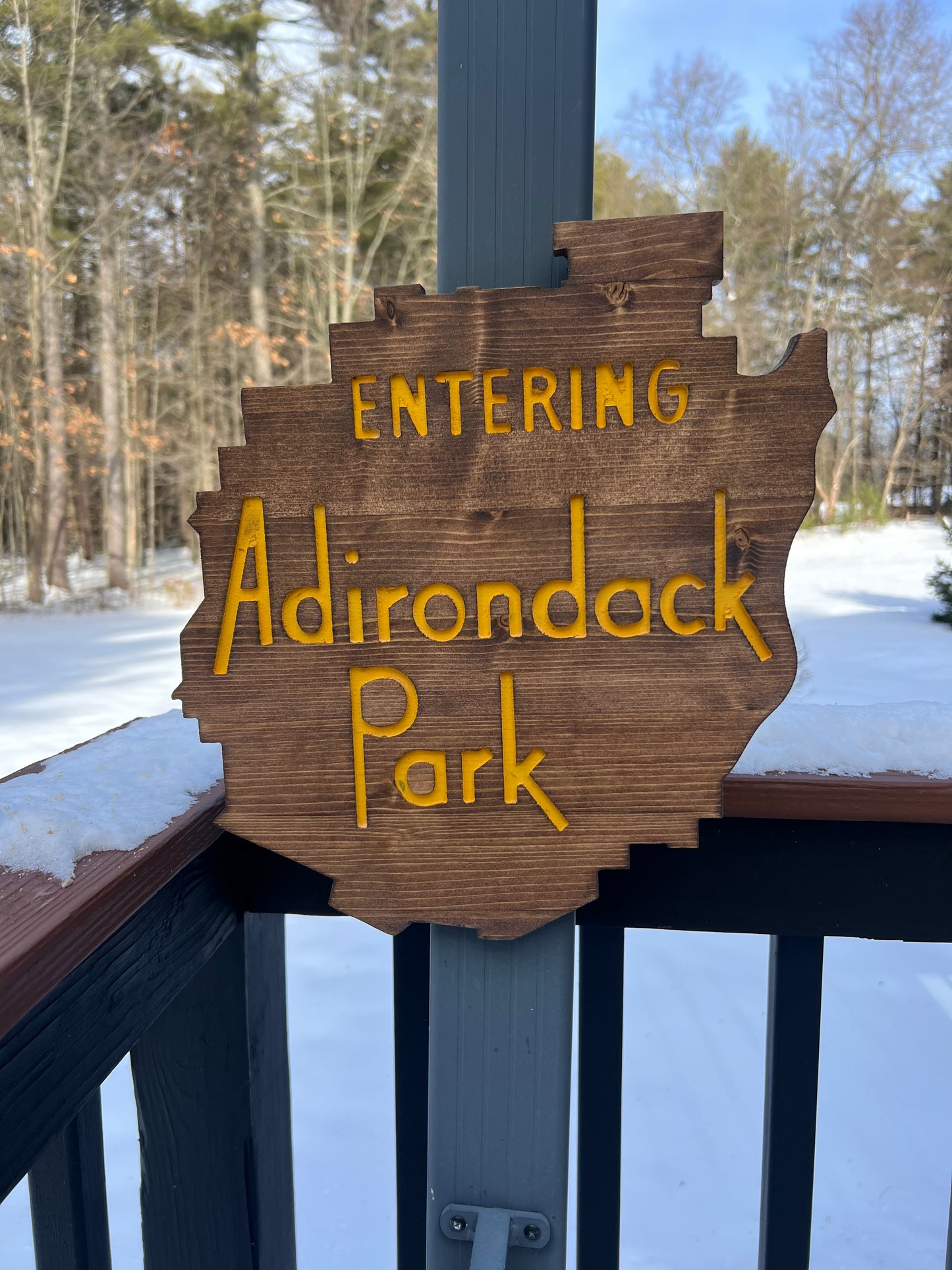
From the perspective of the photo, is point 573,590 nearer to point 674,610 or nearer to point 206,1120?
point 674,610

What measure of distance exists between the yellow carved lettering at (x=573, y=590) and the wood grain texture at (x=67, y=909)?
31cm

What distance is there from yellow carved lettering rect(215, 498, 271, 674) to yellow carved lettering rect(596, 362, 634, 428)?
24cm

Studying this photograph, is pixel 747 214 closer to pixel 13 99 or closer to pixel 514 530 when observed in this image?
pixel 13 99

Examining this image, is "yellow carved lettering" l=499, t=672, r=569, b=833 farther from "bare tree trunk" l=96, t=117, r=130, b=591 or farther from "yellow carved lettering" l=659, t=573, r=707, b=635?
"bare tree trunk" l=96, t=117, r=130, b=591

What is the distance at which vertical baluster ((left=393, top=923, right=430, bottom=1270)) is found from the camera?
817 millimetres

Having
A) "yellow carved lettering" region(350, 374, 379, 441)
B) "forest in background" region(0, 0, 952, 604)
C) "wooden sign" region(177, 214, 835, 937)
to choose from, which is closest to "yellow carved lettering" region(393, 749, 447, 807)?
"wooden sign" region(177, 214, 835, 937)

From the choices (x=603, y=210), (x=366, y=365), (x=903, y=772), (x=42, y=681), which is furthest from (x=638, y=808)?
(x=603, y=210)

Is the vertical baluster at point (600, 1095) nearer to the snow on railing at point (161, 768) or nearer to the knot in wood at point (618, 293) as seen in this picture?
the snow on railing at point (161, 768)

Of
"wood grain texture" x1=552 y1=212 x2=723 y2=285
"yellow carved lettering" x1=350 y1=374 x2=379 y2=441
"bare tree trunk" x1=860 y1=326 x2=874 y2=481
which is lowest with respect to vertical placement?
"yellow carved lettering" x1=350 y1=374 x2=379 y2=441

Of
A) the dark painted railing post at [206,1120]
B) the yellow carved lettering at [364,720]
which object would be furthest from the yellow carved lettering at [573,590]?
the dark painted railing post at [206,1120]

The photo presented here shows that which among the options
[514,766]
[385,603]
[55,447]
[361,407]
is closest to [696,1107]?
[514,766]

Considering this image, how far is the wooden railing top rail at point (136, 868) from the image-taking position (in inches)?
16.5

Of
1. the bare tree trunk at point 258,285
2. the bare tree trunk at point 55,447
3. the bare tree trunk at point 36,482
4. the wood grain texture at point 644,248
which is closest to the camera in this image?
the wood grain texture at point 644,248

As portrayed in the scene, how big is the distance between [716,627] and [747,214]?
14.4m
